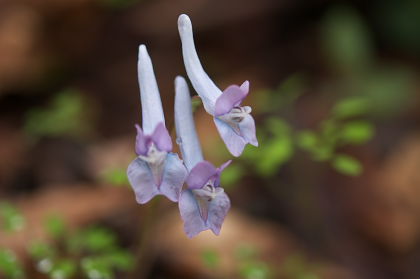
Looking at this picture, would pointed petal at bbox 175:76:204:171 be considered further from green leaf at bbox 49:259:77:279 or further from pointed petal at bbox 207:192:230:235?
green leaf at bbox 49:259:77:279

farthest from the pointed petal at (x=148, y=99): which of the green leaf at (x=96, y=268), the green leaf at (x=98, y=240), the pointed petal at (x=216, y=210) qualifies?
the green leaf at (x=98, y=240)

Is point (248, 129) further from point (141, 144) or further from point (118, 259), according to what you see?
point (118, 259)

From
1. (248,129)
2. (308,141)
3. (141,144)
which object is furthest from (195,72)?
(308,141)

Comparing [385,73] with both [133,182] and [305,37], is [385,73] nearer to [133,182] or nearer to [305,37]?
[305,37]

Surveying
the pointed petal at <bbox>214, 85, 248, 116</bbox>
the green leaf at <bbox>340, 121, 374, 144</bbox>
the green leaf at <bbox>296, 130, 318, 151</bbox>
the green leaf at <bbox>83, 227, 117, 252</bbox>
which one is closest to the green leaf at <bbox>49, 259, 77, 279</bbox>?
the green leaf at <bbox>83, 227, 117, 252</bbox>

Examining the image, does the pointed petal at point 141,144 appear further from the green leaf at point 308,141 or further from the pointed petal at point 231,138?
the green leaf at point 308,141
